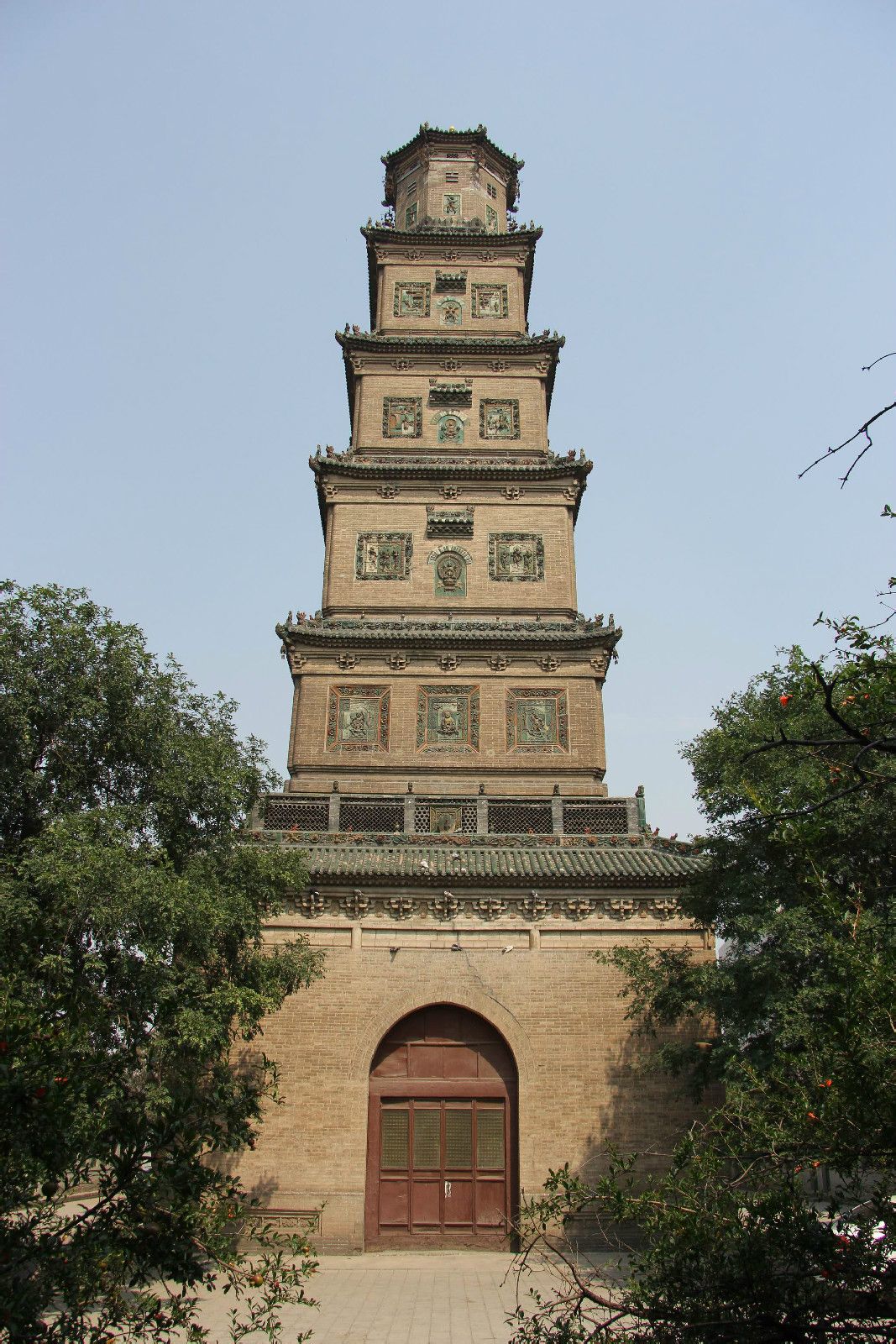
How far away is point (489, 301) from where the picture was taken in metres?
25.3

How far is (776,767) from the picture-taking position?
12672mm

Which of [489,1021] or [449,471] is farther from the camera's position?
[449,471]

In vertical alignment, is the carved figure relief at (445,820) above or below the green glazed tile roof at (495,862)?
above

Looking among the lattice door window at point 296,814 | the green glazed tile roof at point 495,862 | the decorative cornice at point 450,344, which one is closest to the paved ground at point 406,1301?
the green glazed tile roof at point 495,862

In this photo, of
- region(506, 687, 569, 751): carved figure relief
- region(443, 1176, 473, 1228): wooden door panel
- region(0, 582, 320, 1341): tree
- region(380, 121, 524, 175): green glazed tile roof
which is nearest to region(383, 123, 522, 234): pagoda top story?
region(380, 121, 524, 175): green glazed tile roof

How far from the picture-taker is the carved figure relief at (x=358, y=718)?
19.3 metres

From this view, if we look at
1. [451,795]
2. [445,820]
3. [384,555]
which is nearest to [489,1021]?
[445,820]

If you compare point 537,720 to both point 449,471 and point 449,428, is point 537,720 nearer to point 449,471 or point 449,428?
point 449,471

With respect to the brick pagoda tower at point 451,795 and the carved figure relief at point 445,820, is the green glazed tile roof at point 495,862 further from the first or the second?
the carved figure relief at point 445,820

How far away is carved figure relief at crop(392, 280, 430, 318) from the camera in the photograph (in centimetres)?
2520

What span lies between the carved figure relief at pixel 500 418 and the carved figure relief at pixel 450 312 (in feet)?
9.26

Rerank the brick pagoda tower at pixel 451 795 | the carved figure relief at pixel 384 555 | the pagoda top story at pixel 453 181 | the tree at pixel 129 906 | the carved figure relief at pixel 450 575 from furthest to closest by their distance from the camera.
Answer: the pagoda top story at pixel 453 181, the carved figure relief at pixel 384 555, the carved figure relief at pixel 450 575, the brick pagoda tower at pixel 451 795, the tree at pixel 129 906

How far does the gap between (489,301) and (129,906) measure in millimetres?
19547

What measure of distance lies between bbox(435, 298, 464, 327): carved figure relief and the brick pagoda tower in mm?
67
